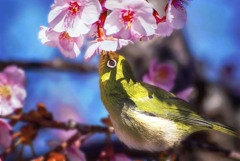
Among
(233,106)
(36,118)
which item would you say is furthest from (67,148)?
(233,106)

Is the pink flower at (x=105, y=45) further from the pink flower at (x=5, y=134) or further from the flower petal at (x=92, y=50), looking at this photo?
the pink flower at (x=5, y=134)

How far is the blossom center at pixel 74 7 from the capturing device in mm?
1607

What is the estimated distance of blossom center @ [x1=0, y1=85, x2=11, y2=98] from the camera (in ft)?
7.29

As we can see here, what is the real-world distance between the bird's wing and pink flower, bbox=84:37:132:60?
0.39 m

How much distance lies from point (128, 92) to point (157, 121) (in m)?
0.16

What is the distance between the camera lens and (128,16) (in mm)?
1585

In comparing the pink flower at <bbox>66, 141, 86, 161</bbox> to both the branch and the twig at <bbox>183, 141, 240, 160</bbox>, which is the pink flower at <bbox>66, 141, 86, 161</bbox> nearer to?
the twig at <bbox>183, 141, 240, 160</bbox>

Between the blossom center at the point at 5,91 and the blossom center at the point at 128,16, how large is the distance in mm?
834

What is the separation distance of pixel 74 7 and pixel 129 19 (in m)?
0.18

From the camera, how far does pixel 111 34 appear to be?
1.57m

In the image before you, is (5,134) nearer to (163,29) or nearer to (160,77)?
(160,77)

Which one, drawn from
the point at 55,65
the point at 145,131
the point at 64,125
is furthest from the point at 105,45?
the point at 55,65

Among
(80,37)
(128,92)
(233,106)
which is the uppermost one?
(80,37)

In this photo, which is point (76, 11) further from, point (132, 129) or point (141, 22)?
point (132, 129)
